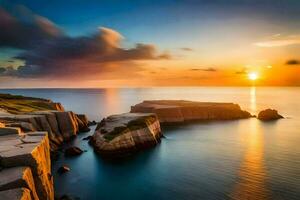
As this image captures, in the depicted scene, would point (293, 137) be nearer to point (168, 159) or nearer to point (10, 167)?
point (168, 159)

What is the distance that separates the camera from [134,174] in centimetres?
5188

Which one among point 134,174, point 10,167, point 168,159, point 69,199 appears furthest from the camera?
point 168,159

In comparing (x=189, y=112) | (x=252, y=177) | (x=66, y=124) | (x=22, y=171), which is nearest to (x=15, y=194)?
(x=22, y=171)

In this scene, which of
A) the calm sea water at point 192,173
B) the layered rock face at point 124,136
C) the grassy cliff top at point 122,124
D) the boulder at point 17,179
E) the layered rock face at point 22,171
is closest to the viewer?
the layered rock face at point 22,171

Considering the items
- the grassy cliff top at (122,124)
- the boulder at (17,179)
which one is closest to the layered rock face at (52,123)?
the grassy cliff top at (122,124)

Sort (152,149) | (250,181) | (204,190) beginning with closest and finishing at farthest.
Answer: (204,190), (250,181), (152,149)

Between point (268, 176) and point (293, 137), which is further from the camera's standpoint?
point (293, 137)

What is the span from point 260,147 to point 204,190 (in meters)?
42.2

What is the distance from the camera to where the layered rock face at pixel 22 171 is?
67.5ft

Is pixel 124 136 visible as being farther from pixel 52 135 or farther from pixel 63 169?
pixel 52 135

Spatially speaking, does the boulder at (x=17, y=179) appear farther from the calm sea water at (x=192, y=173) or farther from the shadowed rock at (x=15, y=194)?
the calm sea water at (x=192, y=173)

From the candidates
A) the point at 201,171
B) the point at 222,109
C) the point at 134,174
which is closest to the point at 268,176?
the point at 201,171

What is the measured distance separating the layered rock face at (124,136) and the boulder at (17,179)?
4092 centimetres

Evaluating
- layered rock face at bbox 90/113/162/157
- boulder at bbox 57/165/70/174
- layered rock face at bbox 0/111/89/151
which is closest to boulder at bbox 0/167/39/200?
boulder at bbox 57/165/70/174
